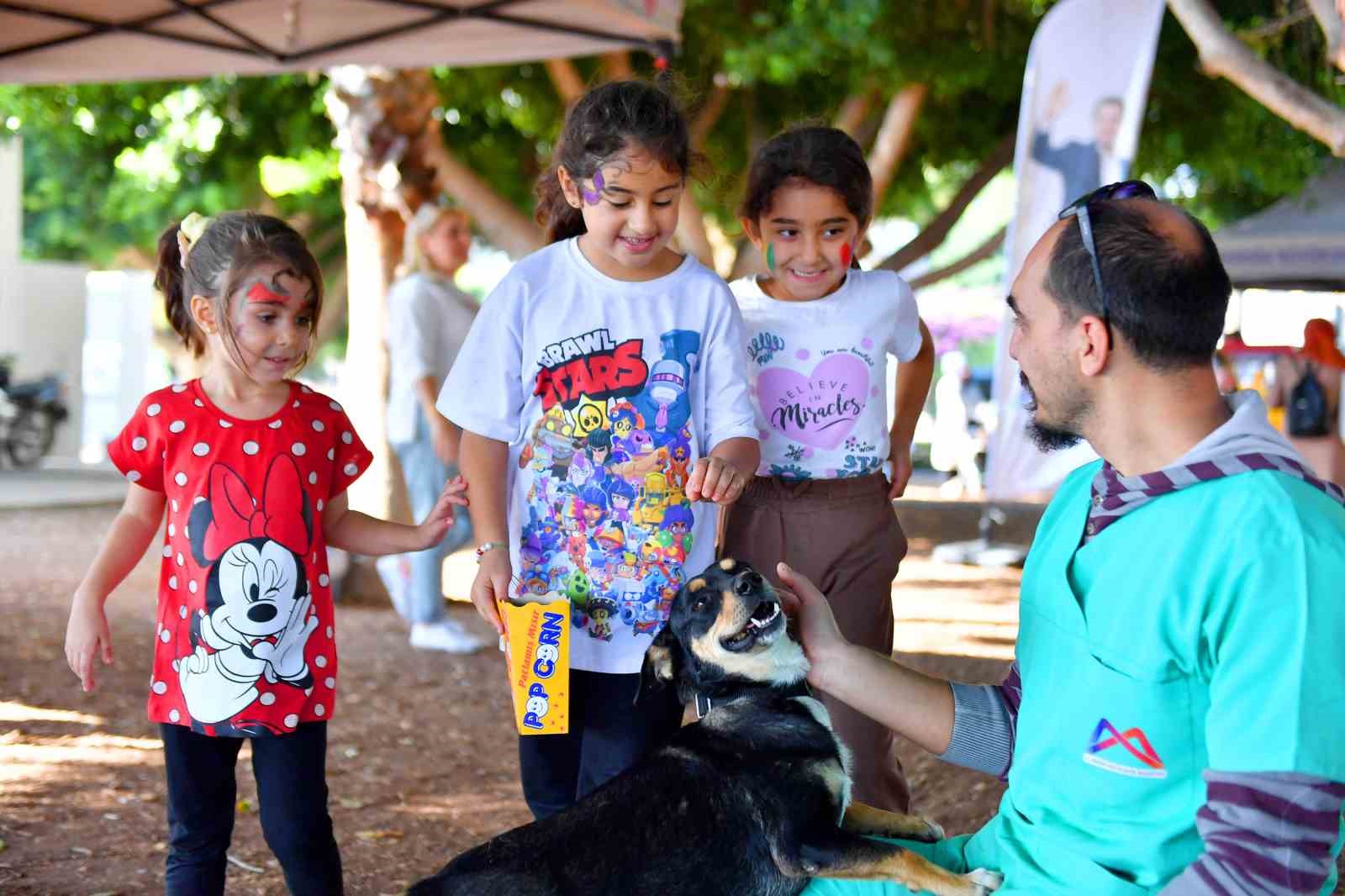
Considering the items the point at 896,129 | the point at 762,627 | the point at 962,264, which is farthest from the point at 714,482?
the point at 962,264

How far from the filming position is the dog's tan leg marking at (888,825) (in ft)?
9.80

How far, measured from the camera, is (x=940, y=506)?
1848 centimetres

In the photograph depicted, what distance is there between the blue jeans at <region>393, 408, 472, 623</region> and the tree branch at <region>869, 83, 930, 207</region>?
623 centimetres

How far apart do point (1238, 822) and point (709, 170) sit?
7.17ft

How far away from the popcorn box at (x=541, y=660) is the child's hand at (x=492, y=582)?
6.2 inches

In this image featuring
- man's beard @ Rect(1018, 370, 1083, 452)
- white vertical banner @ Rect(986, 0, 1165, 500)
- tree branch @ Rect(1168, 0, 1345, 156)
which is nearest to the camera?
man's beard @ Rect(1018, 370, 1083, 452)

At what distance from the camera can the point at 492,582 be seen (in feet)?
10.6

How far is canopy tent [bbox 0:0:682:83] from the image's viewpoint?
289 inches

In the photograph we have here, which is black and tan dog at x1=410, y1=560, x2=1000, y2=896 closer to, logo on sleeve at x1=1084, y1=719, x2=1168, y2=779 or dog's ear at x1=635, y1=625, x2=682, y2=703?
dog's ear at x1=635, y1=625, x2=682, y2=703

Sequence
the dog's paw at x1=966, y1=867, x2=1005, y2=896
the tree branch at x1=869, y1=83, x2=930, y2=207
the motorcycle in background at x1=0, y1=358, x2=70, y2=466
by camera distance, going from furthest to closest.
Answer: the motorcycle in background at x1=0, y1=358, x2=70, y2=466, the tree branch at x1=869, y1=83, x2=930, y2=207, the dog's paw at x1=966, y1=867, x2=1005, y2=896

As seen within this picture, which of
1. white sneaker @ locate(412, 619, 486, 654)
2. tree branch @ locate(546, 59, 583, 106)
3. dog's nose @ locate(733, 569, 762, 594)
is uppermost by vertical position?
tree branch @ locate(546, 59, 583, 106)

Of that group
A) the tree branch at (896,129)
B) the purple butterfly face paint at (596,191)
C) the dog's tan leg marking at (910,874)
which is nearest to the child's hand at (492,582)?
the purple butterfly face paint at (596,191)

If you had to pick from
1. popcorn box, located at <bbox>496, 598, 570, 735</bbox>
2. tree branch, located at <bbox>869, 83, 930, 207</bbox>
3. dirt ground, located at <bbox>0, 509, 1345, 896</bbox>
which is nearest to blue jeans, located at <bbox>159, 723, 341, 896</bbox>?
popcorn box, located at <bbox>496, 598, 570, 735</bbox>

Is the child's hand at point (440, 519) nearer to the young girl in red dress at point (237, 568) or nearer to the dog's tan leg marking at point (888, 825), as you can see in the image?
the young girl in red dress at point (237, 568)
